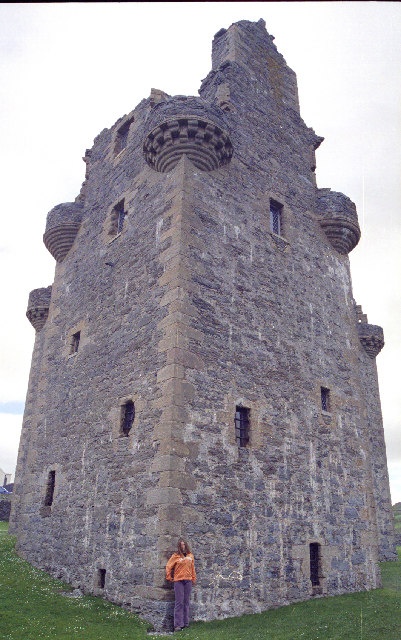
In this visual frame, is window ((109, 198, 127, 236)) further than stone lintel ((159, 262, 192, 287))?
Yes

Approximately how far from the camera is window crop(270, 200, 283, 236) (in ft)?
43.7

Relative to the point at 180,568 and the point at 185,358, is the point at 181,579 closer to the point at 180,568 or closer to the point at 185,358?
the point at 180,568

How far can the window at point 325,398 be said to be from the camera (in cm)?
1245

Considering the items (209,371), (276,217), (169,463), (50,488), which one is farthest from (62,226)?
(169,463)

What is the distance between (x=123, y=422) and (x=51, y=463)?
360cm

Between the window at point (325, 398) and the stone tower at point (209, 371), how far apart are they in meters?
0.06

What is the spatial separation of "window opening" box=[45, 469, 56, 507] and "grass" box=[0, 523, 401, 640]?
7.16 ft

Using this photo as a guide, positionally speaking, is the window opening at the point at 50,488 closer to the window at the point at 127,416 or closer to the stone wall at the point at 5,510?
the window at the point at 127,416

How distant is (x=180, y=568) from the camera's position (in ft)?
25.3

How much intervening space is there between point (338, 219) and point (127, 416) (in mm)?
8529

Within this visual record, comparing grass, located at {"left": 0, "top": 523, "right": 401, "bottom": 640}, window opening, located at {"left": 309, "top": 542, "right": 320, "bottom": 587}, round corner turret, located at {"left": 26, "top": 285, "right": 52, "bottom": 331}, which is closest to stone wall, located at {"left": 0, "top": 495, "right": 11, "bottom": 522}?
round corner turret, located at {"left": 26, "top": 285, "right": 52, "bottom": 331}

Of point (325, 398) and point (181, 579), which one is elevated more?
point (325, 398)

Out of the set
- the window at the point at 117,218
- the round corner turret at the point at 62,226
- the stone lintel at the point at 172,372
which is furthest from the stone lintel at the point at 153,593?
the round corner turret at the point at 62,226

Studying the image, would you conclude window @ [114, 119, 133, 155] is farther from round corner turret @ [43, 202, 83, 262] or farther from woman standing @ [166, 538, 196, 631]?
woman standing @ [166, 538, 196, 631]
